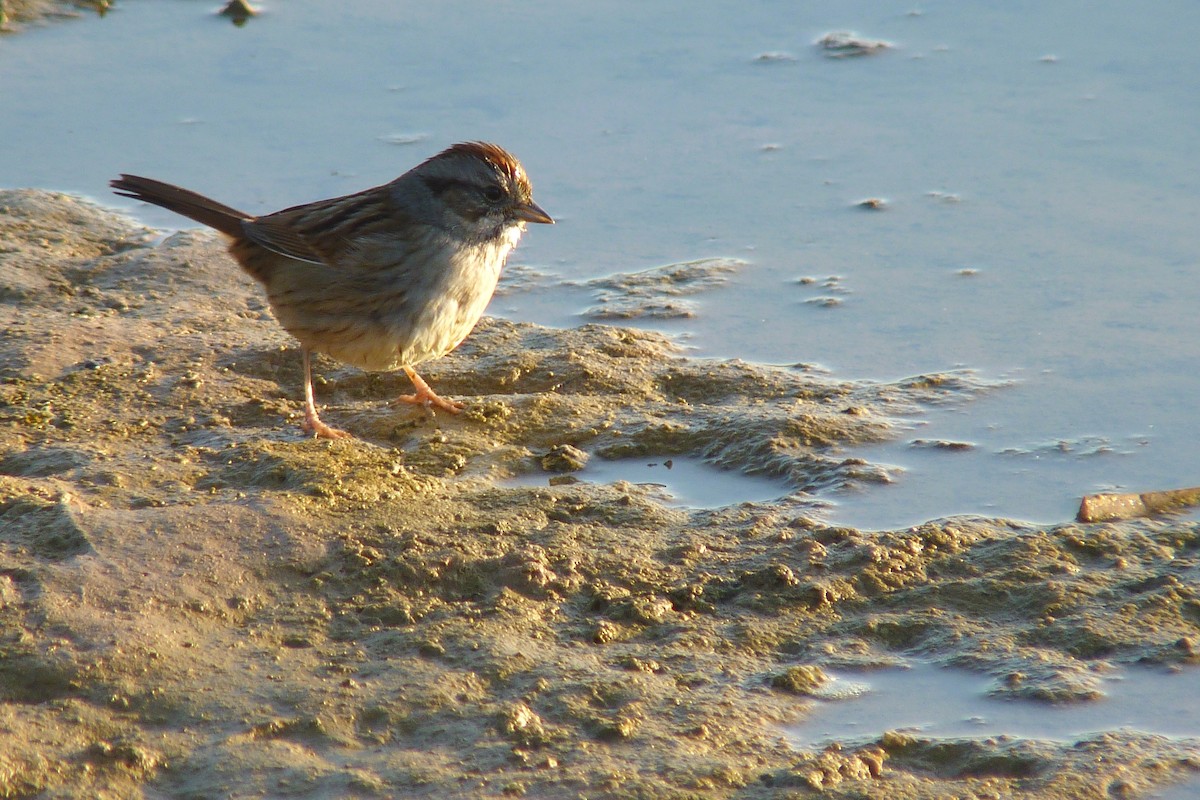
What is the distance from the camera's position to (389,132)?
29.6ft

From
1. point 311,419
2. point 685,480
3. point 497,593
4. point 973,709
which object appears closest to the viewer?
point 973,709

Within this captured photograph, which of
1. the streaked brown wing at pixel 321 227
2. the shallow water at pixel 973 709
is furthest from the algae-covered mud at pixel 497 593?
the streaked brown wing at pixel 321 227

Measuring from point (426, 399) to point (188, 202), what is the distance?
143 cm

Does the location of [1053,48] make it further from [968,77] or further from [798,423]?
[798,423]

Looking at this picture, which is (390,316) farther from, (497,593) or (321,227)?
(497,593)

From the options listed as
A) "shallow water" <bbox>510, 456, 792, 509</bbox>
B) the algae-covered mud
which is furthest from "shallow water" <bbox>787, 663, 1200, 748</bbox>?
"shallow water" <bbox>510, 456, 792, 509</bbox>

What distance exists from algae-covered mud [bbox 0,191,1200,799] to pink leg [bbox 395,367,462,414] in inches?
3.2

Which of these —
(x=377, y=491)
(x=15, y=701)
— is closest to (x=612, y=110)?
(x=377, y=491)

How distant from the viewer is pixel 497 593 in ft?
15.1

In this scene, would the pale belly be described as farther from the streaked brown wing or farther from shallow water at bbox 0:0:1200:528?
shallow water at bbox 0:0:1200:528

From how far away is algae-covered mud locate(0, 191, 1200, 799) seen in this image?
149 inches

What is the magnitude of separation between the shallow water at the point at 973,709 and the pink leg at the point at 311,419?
2.46 m

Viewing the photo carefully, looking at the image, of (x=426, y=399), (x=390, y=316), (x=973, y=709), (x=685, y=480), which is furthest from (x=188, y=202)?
(x=973, y=709)

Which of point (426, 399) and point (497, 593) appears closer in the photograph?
point (497, 593)
